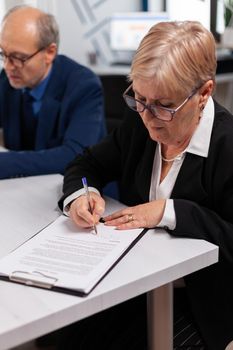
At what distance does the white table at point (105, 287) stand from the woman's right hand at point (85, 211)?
0.09m

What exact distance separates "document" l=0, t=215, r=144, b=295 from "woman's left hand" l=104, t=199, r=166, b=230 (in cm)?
2

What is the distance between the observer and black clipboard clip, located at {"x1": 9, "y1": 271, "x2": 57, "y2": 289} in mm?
966

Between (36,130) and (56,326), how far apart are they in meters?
1.32

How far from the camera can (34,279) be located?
979 mm

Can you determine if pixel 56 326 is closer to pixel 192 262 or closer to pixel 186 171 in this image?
pixel 192 262

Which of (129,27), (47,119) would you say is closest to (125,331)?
(47,119)

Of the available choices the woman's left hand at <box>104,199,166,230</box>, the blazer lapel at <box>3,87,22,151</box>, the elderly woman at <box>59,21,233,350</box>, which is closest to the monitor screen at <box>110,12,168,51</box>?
the blazer lapel at <box>3,87,22,151</box>

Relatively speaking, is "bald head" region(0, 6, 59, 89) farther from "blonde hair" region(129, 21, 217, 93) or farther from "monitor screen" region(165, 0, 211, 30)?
"monitor screen" region(165, 0, 211, 30)

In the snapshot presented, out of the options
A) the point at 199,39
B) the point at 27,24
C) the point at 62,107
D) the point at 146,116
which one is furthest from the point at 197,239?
the point at 27,24

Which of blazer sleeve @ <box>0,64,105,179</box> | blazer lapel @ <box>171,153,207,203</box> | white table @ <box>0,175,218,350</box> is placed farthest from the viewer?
blazer sleeve @ <box>0,64,105,179</box>

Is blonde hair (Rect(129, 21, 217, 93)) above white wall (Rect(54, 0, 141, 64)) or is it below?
above

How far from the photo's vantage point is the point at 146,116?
4.00 ft

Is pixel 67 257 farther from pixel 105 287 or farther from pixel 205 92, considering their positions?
pixel 205 92

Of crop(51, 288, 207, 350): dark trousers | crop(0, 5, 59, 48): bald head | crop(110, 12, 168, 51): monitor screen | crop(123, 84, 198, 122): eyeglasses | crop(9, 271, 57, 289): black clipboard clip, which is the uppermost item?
crop(0, 5, 59, 48): bald head
